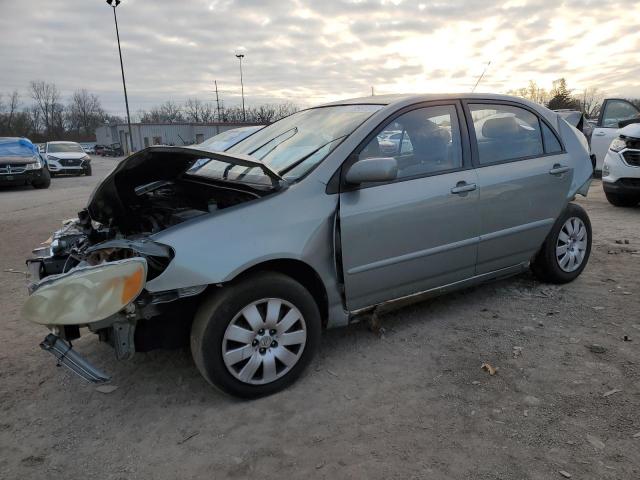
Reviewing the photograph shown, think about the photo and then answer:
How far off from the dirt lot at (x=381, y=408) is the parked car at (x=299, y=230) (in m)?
0.30

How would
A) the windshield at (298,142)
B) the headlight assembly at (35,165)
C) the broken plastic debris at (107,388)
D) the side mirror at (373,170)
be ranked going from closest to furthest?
1. the side mirror at (373,170)
2. the broken plastic debris at (107,388)
3. the windshield at (298,142)
4. the headlight assembly at (35,165)

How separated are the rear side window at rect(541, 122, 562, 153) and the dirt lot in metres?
1.27

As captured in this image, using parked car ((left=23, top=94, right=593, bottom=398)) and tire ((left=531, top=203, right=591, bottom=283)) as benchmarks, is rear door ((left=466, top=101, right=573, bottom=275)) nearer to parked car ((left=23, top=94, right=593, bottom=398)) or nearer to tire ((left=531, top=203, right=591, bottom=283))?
parked car ((left=23, top=94, right=593, bottom=398))

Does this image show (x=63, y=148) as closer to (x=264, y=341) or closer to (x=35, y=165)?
(x=35, y=165)

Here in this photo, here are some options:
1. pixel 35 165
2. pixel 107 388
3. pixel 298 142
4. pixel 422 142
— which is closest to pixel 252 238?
pixel 298 142

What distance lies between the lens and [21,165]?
1393 centimetres

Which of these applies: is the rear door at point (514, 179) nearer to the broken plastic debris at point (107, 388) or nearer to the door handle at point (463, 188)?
the door handle at point (463, 188)

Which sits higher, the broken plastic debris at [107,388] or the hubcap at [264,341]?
the hubcap at [264,341]

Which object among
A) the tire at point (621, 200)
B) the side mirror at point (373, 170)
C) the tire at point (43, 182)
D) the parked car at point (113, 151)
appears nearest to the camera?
the side mirror at point (373, 170)

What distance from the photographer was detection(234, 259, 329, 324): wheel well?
9.25 feet

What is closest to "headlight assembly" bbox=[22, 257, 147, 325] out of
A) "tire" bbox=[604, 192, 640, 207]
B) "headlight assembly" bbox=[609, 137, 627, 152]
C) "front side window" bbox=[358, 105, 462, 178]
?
"front side window" bbox=[358, 105, 462, 178]

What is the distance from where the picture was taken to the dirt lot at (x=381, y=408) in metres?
2.27

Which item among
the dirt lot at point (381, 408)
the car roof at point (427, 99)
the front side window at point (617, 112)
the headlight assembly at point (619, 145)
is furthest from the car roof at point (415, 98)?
the front side window at point (617, 112)

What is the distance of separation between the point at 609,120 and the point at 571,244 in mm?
7753
